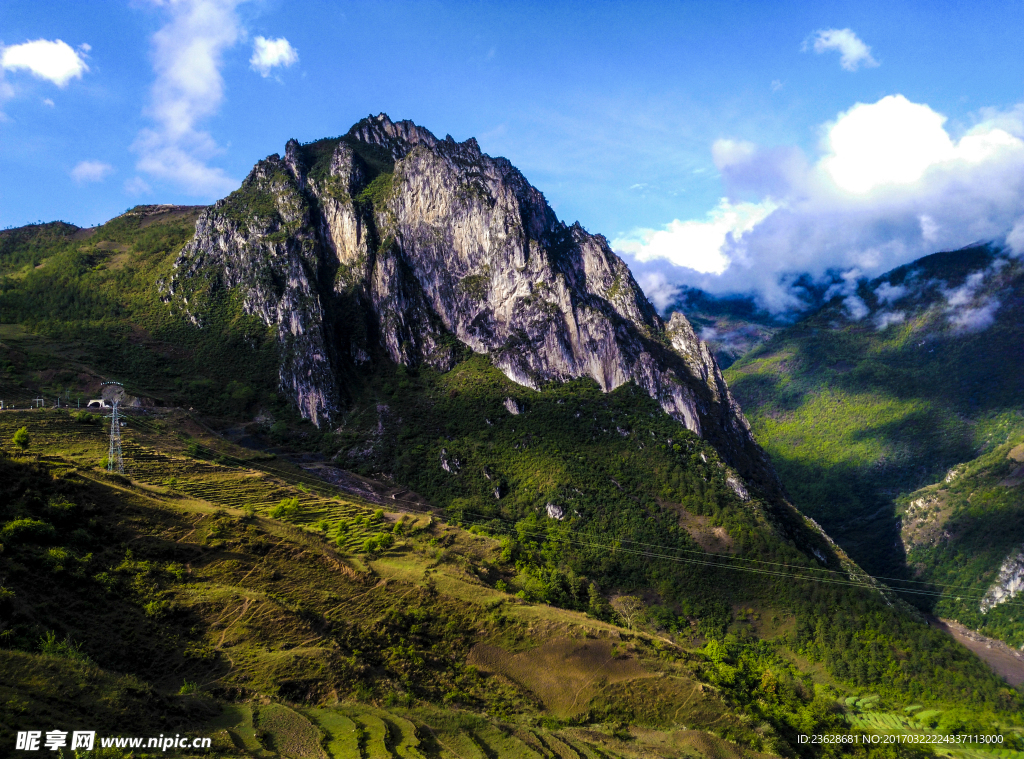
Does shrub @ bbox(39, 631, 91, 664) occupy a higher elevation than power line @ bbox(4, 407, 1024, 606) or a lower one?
higher

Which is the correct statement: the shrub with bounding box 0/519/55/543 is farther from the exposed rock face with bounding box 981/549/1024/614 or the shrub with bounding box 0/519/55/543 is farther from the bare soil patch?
the exposed rock face with bounding box 981/549/1024/614

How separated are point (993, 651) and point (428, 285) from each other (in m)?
145

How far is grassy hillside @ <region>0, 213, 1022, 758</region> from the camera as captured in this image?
30719 millimetres

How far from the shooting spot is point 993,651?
115250mm

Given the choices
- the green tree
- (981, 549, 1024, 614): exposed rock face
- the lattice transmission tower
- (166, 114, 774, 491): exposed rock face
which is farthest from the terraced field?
(981, 549, 1024, 614): exposed rock face

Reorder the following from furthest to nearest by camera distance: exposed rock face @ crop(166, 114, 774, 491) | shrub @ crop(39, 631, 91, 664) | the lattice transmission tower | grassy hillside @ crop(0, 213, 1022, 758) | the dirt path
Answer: exposed rock face @ crop(166, 114, 774, 491)
the dirt path
the lattice transmission tower
grassy hillside @ crop(0, 213, 1022, 758)
shrub @ crop(39, 631, 91, 664)

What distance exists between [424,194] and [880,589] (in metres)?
133

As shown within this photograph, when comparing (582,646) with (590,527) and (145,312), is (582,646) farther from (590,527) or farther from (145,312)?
(145,312)

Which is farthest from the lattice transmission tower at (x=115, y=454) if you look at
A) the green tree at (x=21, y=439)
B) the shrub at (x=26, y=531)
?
the shrub at (x=26, y=531)

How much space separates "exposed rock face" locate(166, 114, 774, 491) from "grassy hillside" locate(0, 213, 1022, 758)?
351 inches

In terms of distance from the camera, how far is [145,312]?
144500mm

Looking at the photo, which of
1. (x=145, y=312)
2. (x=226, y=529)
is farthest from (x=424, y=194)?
(x=226, y=529)

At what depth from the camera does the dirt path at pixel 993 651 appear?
105m

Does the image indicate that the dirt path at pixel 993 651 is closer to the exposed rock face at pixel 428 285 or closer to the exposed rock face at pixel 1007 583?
the exposed rock face at pixel 1007 583
